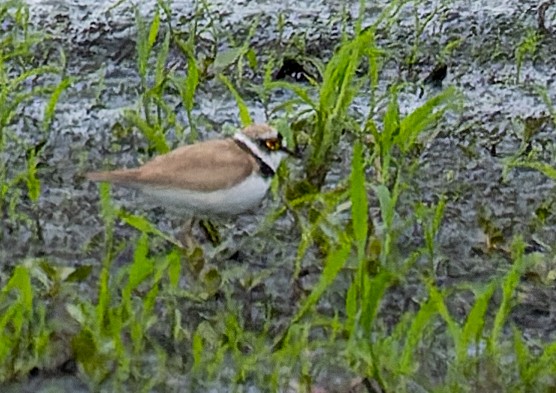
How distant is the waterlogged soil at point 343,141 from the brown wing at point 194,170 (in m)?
0.19

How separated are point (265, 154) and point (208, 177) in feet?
0.77

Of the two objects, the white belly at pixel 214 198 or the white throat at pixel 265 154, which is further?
the white throat at pixel 265 154

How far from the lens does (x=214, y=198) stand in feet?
14.0

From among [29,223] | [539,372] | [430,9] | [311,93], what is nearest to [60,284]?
[29,223]

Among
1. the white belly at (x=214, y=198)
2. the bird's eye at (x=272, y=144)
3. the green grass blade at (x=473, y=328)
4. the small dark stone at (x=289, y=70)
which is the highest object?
the green grass blade at (x=473, y=328)

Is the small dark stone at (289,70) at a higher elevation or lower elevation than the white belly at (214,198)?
lower

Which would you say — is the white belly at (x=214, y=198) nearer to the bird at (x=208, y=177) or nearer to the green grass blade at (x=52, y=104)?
the bird at (x=208, y=177)

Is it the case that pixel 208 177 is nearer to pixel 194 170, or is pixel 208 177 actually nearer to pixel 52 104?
pixel 194 170

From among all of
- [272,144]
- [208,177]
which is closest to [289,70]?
[272,144]

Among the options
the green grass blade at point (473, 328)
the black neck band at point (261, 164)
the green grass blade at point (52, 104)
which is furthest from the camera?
the green grass blade at point (52, 104)

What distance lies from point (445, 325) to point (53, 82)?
2.88 m

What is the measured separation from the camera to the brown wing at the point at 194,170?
4195 mm

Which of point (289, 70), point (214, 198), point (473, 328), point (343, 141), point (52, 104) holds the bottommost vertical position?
point (289, 70)

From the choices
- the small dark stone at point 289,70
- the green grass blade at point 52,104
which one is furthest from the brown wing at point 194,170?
the small dark stone at point 289,70
